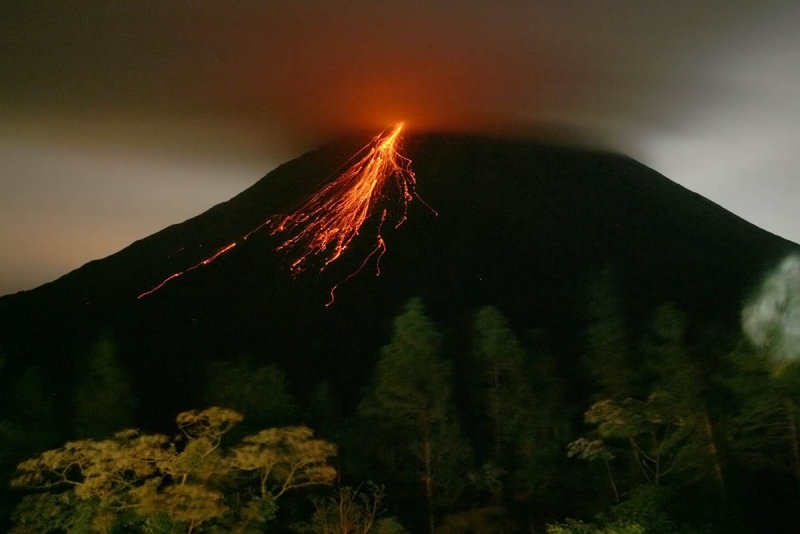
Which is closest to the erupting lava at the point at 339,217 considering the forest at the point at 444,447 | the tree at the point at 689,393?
the forest at the point at 444,447

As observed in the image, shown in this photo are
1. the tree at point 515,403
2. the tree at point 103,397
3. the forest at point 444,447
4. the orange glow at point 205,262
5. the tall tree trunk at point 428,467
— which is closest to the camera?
the forest at point 444,447

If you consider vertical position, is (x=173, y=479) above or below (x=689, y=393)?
above

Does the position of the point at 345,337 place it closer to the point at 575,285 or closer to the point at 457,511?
the point at 575,285

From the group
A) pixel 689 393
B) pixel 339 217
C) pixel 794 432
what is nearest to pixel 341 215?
pixel 339 217

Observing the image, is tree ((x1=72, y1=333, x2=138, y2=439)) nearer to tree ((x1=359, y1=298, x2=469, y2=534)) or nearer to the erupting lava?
tree ((x1=359, y1=298, x2=469, y2=534))

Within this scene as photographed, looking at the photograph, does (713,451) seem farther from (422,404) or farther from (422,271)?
(422,271)

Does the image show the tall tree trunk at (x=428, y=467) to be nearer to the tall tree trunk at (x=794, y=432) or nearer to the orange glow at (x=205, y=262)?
the tall tree trunk at (x=794, y=432)
